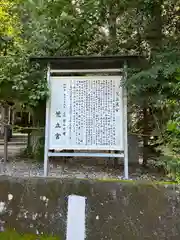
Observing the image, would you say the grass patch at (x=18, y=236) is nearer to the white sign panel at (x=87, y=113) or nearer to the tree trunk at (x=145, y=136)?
the white sign panel at (x=87, y=113)

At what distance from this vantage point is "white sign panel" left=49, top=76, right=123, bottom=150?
177 inches

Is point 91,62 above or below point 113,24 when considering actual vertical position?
below

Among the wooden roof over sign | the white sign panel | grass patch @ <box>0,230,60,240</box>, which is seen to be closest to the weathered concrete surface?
grass patch @ <box>0,230,60,240</box>

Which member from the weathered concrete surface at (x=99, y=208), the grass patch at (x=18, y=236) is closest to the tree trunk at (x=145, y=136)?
the weathered concrete surface at (x=99, y=208)

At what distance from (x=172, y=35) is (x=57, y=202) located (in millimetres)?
4020

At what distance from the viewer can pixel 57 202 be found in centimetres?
364

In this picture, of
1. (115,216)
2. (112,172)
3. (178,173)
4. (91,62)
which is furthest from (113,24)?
(115,216)

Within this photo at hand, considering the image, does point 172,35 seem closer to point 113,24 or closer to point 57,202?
point 113,24

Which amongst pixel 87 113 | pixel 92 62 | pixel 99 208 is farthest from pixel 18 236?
pixel 92 62

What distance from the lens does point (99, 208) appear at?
11.7ft

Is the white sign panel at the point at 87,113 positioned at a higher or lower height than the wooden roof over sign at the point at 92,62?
lower

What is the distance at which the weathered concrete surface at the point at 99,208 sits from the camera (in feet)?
11.2

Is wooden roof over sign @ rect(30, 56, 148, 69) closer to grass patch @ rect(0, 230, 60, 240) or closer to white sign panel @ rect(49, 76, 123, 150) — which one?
white sign panel @ rect(49, 76, 123, 150)

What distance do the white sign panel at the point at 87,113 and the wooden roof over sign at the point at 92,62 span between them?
0.90ft
